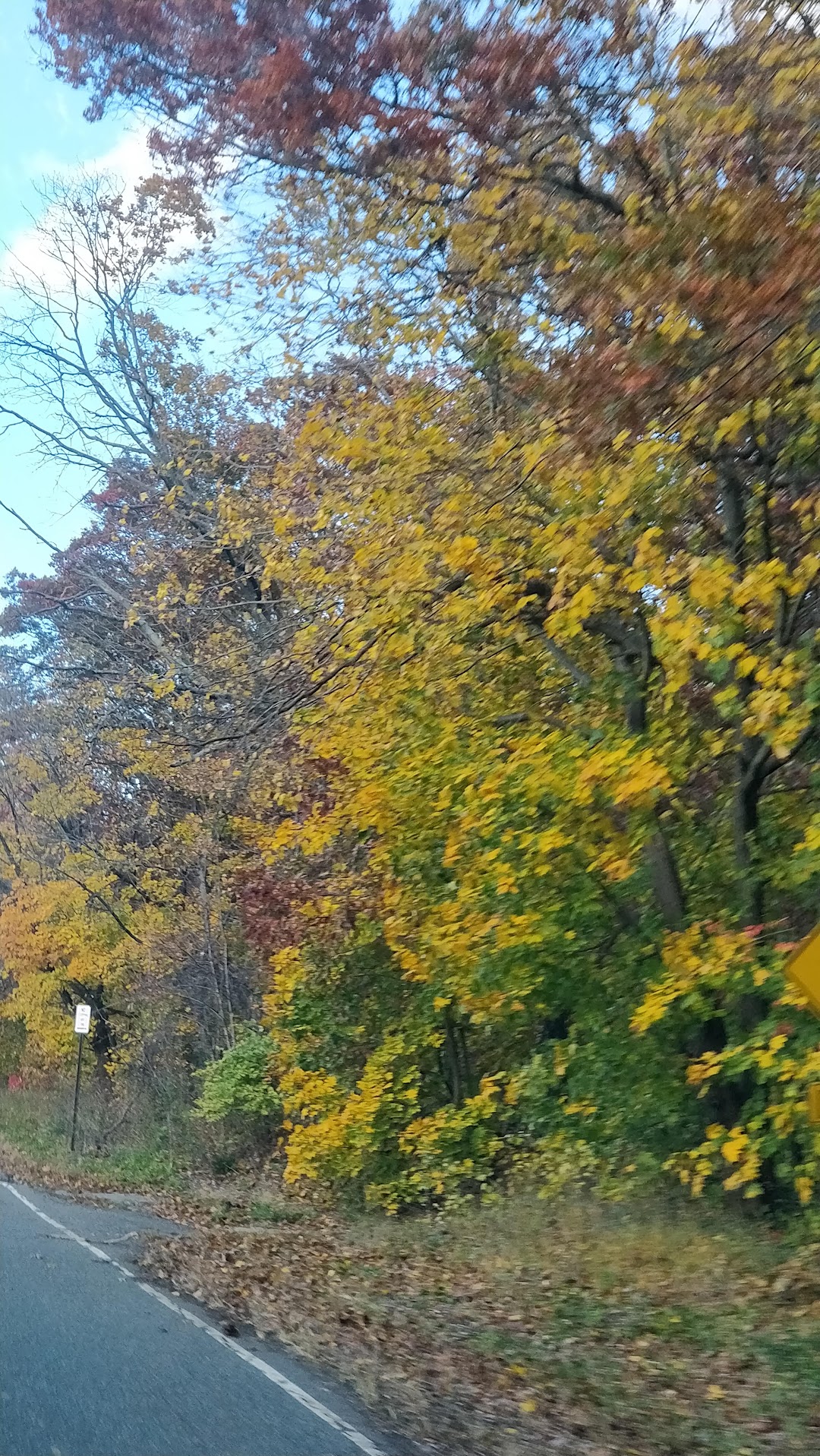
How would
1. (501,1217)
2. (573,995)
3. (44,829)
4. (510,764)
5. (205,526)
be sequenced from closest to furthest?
(510,764) → (573,995) → (501,1217) → (205,526) → (44,829)

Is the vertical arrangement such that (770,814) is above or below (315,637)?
below

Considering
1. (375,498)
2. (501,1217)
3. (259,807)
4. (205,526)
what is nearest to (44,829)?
(205,526)

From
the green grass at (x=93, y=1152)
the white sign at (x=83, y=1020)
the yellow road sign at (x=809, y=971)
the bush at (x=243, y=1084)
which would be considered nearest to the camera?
the yellow road sign at (x=809, y=971)

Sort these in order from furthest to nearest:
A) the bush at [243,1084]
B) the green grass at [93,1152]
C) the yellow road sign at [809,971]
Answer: the green grass at [93,1152], the bush at [243,1084], the yellow road sign at [809,971]

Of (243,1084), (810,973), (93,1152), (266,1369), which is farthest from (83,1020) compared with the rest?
(810,973)

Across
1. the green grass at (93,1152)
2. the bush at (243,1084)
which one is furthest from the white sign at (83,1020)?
the bush at (243,1084)

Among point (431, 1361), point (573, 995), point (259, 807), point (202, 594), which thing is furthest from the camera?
point (202, 594)

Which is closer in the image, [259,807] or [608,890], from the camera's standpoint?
[608,890]

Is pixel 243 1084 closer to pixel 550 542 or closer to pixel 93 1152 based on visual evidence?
pixel 93 1152

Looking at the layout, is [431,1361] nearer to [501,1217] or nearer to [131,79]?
[501,1217]

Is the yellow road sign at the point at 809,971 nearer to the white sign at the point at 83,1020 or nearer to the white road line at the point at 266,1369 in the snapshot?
the white road line at the point at 266,1369

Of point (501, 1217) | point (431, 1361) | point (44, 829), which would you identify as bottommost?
point (431, 1361)

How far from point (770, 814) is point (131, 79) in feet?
27.1

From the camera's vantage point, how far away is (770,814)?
1040cm
